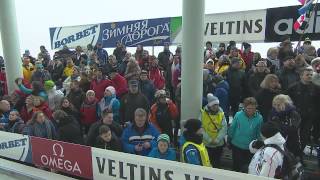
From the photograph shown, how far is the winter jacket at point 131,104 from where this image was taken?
614 centimetres

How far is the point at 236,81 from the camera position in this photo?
648cm

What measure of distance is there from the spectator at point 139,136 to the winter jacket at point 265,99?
1.58 metres

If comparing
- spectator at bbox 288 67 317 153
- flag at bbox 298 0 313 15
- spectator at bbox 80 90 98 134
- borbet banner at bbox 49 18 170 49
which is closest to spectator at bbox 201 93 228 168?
spectator at bbox 288 67 317 153

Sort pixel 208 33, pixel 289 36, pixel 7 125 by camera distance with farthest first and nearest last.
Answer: pixel 208 33
pixel 289 36
pixel 7 125

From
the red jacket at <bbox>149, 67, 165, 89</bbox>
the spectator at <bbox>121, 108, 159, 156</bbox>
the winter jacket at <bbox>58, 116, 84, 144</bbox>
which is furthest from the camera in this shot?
the red jacket at <bbox>149, 67, 165, 89</bbox>

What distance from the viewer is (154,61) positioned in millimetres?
7910

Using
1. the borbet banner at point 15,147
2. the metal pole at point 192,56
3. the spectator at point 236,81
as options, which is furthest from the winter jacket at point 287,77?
the borbet banner at point 15,147

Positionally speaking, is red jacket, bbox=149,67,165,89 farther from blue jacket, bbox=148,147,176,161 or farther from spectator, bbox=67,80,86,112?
blue jacket, bbox=148,147,176,161

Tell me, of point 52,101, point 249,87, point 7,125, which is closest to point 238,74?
point 249,87

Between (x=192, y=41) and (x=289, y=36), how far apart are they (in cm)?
534

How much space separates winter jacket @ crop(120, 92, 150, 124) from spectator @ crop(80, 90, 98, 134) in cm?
49

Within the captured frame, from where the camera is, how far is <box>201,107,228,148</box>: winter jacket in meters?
5.15

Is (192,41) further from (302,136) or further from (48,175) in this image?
(48,175)

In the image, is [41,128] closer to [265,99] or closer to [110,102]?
[110,102]
